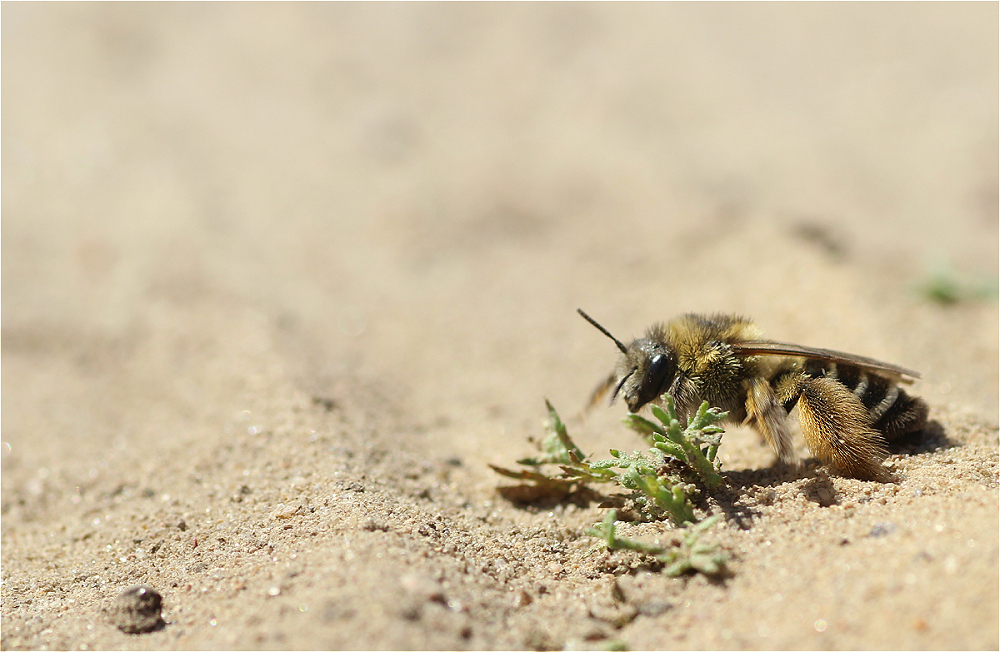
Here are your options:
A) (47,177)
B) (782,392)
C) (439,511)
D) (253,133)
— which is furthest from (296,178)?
(782,392)

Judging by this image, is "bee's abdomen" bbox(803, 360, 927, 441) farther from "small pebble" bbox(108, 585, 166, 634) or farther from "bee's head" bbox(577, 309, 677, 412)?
"small pebble" bbox(108, 585, 166, 634)

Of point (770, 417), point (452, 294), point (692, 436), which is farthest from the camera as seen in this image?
point (452, 294)

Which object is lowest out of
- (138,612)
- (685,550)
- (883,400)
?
(138,612)

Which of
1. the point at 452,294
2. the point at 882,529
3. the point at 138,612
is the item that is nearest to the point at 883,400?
the point at 882,529

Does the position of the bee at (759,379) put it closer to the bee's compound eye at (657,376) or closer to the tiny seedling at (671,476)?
the bee's compound eye at (657,376)

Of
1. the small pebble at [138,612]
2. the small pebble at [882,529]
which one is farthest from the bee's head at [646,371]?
the small pebble at [138,612]

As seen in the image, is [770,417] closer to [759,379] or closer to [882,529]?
[759,379]
